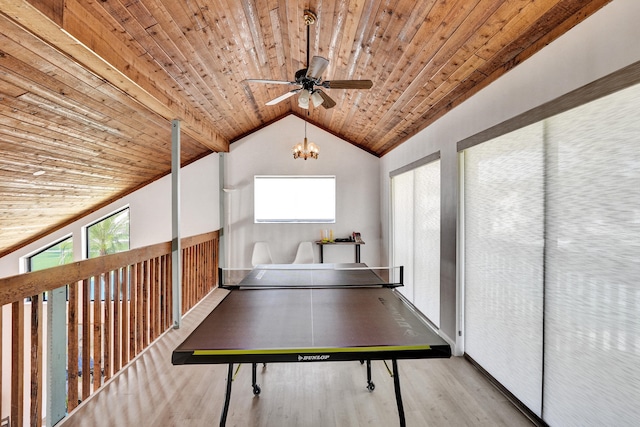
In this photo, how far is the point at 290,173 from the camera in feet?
20.1

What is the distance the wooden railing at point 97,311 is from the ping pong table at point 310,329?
33.7 inches

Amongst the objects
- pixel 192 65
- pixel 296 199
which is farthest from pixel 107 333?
pixel 296 199

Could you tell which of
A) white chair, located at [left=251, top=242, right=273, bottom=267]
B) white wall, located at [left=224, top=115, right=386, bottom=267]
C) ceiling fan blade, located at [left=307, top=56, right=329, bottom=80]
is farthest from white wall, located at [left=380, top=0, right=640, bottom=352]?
white chair, located at [left=251, top=242, right=273, bottom=267]

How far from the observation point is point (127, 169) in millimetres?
4980

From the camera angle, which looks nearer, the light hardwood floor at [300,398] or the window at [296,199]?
the light hardwood floor at [300,398]

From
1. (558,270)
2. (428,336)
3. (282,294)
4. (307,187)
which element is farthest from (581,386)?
(307,187)

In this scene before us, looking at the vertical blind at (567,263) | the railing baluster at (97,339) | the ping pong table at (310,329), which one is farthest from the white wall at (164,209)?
the vertical blind at (567,263)

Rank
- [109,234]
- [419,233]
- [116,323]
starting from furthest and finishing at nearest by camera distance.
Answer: [109,234]
[419,233]
[116,323]

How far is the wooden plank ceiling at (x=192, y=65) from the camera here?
79.7 inches

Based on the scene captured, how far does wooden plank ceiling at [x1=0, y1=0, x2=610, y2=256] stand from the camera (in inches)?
79.7

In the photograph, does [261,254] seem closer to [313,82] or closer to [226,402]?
[313,82]

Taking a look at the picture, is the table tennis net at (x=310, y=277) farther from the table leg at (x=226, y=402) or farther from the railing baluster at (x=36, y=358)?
the railing baluster at (x=36, y=358)

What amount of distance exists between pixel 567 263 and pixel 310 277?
1.91 meters

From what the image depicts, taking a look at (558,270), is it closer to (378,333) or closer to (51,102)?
(378,333)
